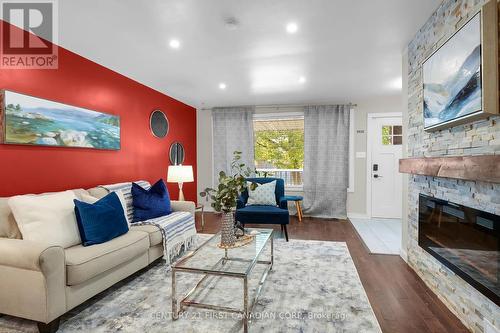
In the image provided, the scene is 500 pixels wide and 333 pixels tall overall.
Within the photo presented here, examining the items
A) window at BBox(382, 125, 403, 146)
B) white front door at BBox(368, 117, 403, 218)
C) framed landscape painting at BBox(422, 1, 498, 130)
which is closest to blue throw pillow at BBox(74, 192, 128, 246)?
framed landscape painting at BBox(422, 1, 498, 130)

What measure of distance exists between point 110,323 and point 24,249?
2.47 feet

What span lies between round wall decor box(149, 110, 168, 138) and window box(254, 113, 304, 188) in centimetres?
192

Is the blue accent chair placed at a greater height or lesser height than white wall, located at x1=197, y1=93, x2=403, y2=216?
lesser

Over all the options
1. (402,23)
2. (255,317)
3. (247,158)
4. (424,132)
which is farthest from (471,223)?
(247,158)

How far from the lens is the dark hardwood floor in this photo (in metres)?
1.83

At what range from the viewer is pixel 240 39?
2592mm

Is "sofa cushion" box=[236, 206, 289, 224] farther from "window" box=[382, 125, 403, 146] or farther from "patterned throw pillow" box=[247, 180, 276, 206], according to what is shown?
"window" box=[382, 125, 403, 146]

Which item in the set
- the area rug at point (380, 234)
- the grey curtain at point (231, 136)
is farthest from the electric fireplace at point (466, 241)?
the grey curtain at point (231, 136)

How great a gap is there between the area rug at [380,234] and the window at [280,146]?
150 cm

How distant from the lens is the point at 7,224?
2.03 meters

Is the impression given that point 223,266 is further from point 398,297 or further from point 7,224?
point 7,224

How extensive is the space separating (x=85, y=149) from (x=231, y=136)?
3022mm

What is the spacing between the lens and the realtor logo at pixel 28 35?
212 cm

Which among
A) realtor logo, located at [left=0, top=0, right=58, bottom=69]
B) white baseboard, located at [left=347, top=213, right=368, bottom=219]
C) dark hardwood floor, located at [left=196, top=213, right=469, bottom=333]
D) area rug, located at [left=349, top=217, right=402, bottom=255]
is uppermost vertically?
realtor logo, located at [left=0, top=0, right=58, bottom=69]
